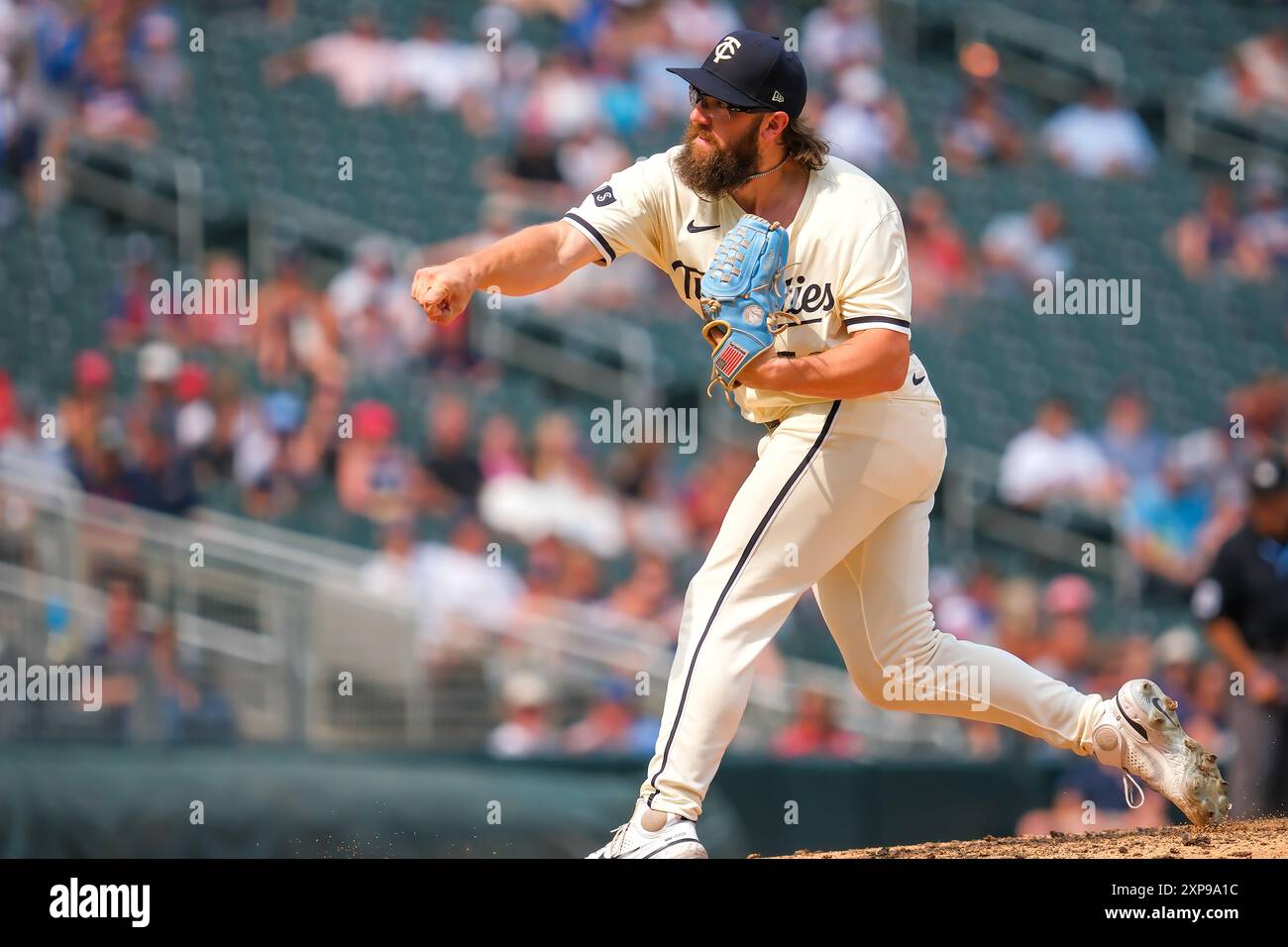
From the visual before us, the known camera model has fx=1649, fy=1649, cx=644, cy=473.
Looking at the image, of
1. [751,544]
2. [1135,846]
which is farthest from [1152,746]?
[751,544]

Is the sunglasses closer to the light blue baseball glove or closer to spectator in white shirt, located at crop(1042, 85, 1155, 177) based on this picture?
the light blue baseball glove

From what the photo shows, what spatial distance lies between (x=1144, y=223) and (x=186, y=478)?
244 inches

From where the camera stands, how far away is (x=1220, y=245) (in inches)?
411

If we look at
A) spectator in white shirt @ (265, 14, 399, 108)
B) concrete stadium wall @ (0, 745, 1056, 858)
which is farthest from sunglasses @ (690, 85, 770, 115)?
spectator in white shirt @ (265, 14, 399, 108)

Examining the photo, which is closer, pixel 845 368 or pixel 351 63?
pixel 845 368

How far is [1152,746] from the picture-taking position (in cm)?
433

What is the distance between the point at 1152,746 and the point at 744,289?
167 centimetres

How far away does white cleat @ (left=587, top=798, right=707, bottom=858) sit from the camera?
3730 mm

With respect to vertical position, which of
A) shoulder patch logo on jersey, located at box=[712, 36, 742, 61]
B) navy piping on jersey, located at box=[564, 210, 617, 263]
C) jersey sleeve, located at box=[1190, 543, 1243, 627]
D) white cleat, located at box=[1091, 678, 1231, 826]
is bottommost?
white cleat, located at box=[1091, 678, 1231, 826]

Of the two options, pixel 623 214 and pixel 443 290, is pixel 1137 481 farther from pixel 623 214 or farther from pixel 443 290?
pixel 443 290

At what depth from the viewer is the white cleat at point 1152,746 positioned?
4324 mm

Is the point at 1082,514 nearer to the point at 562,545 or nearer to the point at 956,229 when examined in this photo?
the point at 956,229

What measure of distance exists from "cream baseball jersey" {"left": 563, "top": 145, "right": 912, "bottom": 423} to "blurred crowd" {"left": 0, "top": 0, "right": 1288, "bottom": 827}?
380 cm
